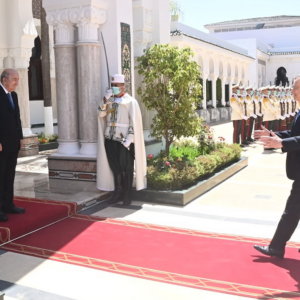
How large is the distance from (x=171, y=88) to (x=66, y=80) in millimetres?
1613

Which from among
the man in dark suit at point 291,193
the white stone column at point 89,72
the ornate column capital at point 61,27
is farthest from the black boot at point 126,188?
the man in dark suit at point 291,193

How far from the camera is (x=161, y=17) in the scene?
8.11 meters

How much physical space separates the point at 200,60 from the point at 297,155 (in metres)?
18.1

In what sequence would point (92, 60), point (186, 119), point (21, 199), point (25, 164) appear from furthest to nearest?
1. point (25, 164)
2. point (186, 119)
3. point (92, 60)
4. point (21, 199)

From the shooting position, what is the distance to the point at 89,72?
6.45 meters

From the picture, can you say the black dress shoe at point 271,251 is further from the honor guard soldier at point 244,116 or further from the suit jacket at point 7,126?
the honor guard soldier at point 244,116

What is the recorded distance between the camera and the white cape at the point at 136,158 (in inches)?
235

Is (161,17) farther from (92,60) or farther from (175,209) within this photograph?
(175,209)

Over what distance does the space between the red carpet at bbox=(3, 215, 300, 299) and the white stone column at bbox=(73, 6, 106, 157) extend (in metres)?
1.73

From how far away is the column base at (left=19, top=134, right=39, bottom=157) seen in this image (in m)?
10.2

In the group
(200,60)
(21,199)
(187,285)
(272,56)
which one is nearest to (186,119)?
(21,199)

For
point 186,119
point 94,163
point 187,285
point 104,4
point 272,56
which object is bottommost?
point 187,285

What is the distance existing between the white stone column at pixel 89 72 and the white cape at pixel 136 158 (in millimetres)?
496

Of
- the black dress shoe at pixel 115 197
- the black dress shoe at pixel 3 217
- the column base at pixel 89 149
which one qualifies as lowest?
the black dress shoe at pixel 115 197
